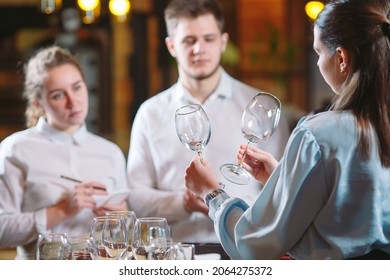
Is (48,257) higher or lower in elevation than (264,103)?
lower

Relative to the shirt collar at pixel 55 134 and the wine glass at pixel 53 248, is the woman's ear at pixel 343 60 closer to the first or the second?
the wine glass at pixel 53 248

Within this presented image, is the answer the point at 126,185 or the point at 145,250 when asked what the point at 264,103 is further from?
the point at 126,185

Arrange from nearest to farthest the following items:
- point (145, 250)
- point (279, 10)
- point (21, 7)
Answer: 1. point (145, 250)
2. point (21, 7)
3. point (279, 10)

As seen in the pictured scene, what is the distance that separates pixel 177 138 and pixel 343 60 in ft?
5.36

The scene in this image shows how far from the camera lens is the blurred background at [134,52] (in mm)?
7230

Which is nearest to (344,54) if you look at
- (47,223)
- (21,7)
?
(47,223)

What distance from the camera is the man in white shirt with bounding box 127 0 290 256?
338 cm

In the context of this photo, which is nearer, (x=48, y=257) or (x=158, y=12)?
(x=48, y=257)

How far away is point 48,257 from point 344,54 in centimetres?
85

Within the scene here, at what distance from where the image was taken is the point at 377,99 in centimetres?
185

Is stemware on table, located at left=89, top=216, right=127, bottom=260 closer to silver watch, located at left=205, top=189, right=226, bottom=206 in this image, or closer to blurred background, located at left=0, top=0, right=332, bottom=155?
silver watch, located at left=205, top=189, right=226, bottom=206

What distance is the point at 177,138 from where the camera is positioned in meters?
3.48

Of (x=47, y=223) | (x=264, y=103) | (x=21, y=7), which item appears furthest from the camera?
(x=21, y=7)

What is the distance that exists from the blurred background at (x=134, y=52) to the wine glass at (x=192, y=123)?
179 inches
